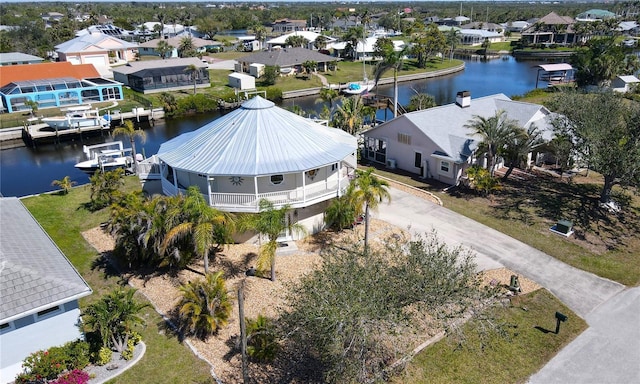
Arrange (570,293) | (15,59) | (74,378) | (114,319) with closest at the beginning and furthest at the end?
(74,378), (114,319), (570,293), (15,59)

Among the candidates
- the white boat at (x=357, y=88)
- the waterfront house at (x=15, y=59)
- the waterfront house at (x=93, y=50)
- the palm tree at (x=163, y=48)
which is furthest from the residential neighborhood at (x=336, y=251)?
the palm tree at (x=163, y=48)

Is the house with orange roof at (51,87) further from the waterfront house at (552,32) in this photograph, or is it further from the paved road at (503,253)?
the waterfront house at (552,32)

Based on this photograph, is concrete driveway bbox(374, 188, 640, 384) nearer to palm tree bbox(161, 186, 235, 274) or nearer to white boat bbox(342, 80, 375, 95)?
palm tree bbox(161, 186, 235, 274)

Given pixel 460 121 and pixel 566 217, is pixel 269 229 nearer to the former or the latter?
pixel 566 217

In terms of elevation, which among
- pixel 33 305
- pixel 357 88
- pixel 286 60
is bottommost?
pixel 357 88

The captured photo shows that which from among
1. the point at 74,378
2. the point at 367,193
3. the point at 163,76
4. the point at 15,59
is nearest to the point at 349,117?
the point at 367,193

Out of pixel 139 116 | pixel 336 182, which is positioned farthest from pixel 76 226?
pixel 139 116

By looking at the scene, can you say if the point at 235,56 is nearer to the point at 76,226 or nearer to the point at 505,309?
the point at 76,226
